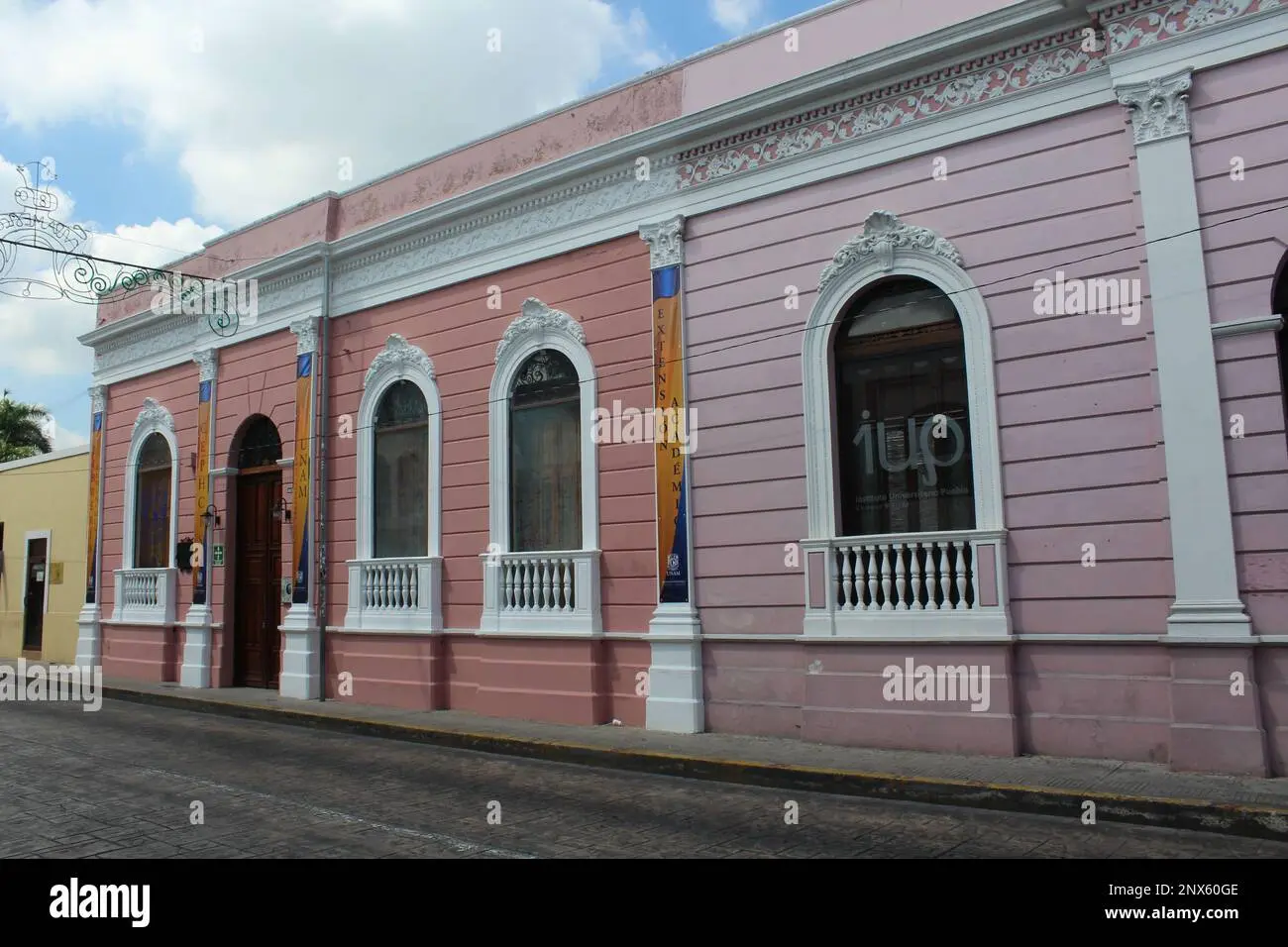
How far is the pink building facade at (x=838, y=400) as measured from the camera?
7660mm

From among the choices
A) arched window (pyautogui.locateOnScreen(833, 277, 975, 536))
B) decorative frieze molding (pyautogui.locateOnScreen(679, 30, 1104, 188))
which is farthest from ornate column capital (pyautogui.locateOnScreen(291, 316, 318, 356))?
arched window (pyautogui.locateOnScreen(833, 277, 975, 536))

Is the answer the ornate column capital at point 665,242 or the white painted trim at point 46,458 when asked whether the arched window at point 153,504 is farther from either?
the ornate column capital at point 665,242

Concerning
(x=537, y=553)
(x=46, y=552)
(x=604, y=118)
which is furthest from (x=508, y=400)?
(x=46, y=552)

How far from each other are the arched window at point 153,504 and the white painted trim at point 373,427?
5.14 meters

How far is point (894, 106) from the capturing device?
368 inches

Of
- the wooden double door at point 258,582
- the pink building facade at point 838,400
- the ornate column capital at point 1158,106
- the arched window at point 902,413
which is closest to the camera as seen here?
the pink building facade at point 838,400

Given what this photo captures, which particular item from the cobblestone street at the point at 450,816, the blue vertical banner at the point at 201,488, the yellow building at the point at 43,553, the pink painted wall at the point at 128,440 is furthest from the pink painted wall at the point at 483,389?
the yellow building at the point at 43,553

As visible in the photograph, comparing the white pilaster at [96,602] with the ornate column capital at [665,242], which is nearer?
the ornate column capital at [665,242]

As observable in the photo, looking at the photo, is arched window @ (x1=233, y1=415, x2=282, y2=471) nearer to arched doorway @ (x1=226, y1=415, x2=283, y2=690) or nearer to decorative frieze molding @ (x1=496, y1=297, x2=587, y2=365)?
arched doorway @ (x1=226, y1=415, x2=283, y2=690)

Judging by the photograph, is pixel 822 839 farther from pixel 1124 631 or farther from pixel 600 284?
pixel 600 284

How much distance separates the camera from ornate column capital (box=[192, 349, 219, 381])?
51.6 feet

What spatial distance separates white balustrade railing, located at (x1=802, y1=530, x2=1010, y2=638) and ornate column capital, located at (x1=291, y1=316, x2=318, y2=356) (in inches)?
316

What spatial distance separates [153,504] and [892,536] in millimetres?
13193
